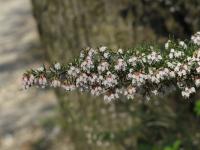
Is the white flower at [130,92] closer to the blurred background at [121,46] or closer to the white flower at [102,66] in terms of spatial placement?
the white flower at [102,66]

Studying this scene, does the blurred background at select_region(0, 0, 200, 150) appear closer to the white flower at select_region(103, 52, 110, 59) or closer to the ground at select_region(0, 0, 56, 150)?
the ground at select_region(0, 0, 56, 150)

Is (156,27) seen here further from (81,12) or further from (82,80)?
(82,80)

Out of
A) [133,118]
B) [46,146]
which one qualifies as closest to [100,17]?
[133,118]

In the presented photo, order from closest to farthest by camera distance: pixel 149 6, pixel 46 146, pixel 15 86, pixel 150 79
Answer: pixel 150 79
pixel 149 6
pixel 46 146
pixel 15 86

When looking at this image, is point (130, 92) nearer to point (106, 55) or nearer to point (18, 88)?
point (106, 55)

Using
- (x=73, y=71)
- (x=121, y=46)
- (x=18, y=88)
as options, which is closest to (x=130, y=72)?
(x=73, y=71)

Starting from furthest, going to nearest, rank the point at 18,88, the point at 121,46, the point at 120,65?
the point at 18,88, the point at 121,46, the point at 120,65

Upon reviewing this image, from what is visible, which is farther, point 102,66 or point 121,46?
point 121,46
